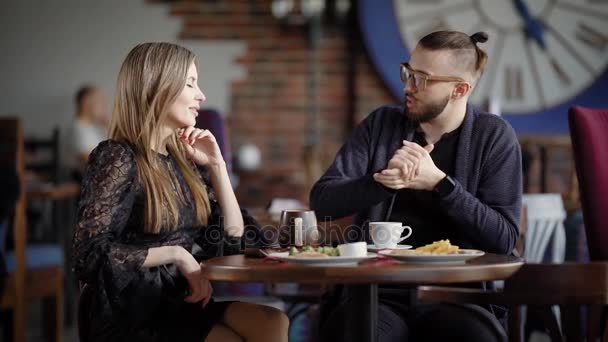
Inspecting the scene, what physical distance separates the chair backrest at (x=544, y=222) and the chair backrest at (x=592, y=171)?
0.89 m

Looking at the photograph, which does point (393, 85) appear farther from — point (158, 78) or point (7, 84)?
point (158, 78)

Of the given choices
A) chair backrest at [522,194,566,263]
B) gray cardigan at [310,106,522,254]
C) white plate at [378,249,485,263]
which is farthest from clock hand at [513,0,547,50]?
white plate at [378,249,485,263]

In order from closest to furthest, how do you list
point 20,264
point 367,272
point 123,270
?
point 367,272 → point 123,270 → point 20,264

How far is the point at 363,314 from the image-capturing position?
1.59 meters

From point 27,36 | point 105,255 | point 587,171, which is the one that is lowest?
point 105,255

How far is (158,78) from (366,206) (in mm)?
541

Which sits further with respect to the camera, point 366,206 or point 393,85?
point 393,85

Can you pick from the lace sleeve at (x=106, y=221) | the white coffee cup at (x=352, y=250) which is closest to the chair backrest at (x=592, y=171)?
the white coffee cup at (x=352, y=250)

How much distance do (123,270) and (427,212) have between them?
0.74 metres

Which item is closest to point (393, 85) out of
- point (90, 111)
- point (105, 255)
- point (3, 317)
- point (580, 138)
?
point (90, 111)

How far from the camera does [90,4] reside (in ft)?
17.8

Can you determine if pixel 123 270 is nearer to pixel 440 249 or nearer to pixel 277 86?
pixel 440 249

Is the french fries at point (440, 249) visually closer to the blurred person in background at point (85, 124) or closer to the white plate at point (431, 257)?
the white plate at point (431, 257)

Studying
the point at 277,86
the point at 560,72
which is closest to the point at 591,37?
the point at 560,72
